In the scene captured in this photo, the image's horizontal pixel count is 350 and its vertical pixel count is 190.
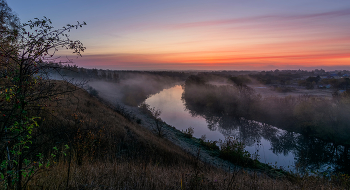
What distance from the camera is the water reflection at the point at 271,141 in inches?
640

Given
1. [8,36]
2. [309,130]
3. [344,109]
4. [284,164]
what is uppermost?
[8,36]

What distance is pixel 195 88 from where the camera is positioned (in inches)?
2154

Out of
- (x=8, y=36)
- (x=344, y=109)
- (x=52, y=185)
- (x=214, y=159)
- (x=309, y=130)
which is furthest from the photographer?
(x=309, y=130)

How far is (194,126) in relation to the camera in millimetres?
27391

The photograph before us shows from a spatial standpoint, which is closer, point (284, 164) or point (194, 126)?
point (284, 164)

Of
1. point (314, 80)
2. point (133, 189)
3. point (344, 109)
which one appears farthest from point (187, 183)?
point (314, 80)

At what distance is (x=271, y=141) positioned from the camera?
68.9 feet

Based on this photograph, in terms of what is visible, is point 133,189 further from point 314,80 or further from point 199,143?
point 314,80

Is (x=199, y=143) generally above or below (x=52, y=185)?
below

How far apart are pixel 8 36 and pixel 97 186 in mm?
2561

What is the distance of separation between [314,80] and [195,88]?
147 ft

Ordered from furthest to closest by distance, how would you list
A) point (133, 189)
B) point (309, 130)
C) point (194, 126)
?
point (194, 126)
point (309, 130)
point (133, 189)

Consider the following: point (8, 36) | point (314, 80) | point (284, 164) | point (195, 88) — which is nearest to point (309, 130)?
point (284, 164)

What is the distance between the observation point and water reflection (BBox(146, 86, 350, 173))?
53.3 feet
